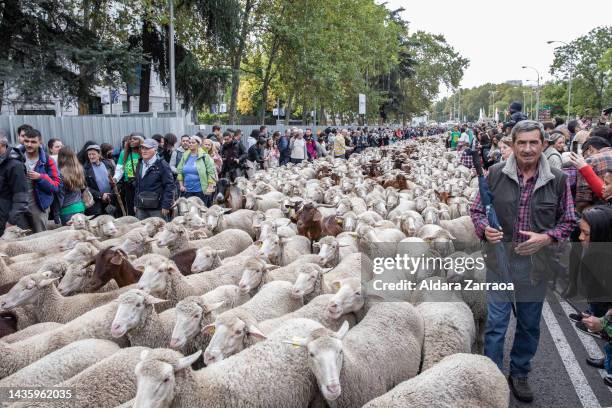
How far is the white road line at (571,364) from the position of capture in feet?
13.4

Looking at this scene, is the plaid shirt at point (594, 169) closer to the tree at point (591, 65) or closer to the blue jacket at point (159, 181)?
the blue jacket at point (159, 181)

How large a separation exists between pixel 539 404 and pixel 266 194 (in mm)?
7870

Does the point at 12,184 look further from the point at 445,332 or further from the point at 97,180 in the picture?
the point at 445,332

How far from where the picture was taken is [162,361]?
3086 mm

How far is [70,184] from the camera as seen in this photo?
7.44 meters

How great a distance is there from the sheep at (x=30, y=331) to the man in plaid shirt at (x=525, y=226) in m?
3.54

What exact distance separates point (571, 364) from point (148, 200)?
18.2 ft

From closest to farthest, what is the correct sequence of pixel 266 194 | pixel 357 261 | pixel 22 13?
pixel 357 261, pixel 266 194, pixel 22 13

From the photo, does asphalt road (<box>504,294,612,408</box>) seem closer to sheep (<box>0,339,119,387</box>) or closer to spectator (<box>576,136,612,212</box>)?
spectator (<box>576,136,612,212</box>)

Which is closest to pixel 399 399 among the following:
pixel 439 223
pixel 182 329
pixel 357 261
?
pixel 182 329

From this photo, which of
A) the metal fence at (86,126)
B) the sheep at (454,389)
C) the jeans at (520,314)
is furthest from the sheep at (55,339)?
the metal fence at (86,126)

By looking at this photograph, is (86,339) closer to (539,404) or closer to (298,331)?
(298,331)

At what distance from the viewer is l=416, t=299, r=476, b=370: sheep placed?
4012 mm

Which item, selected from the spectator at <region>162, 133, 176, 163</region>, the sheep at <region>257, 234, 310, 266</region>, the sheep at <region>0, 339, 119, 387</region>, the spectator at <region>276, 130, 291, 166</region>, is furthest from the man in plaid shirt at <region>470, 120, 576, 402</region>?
the spectator at <region>276, 130, 291, 166</region>
